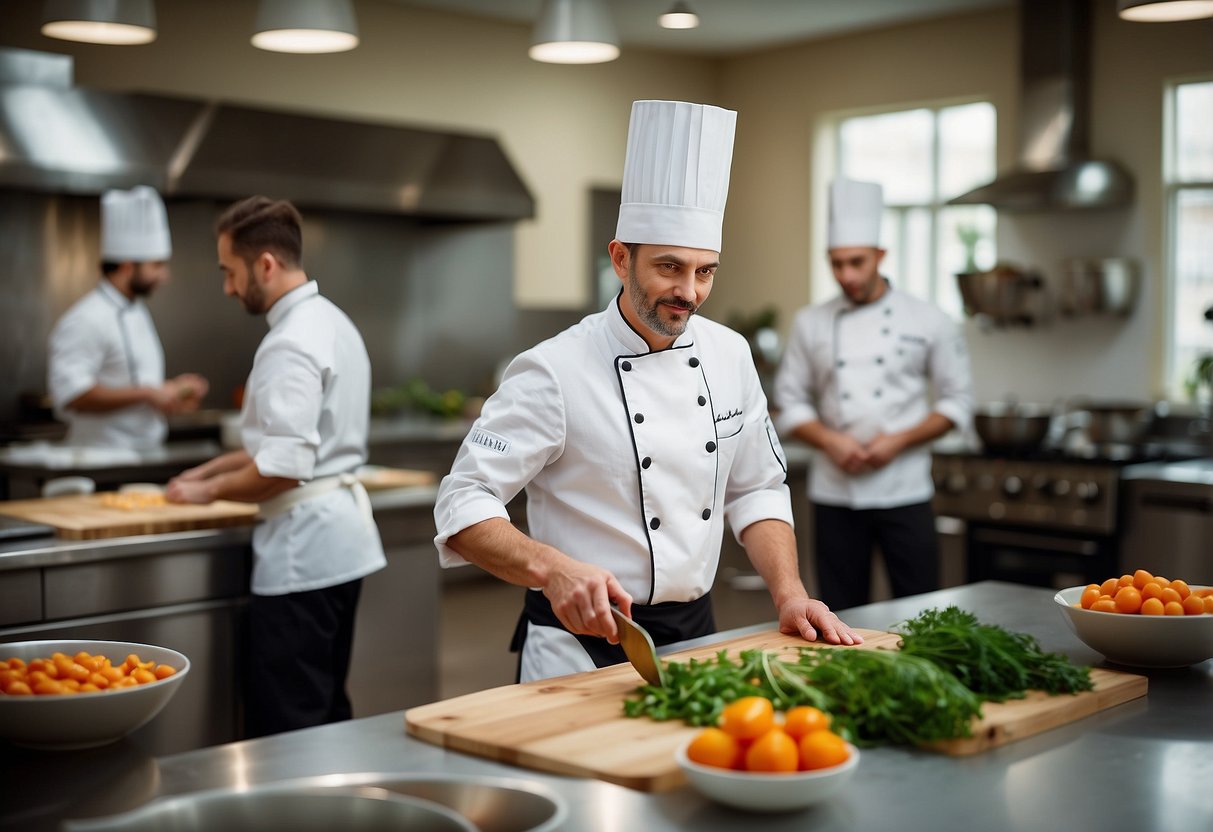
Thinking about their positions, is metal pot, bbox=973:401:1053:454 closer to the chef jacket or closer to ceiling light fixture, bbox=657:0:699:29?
ceiling light fixture, bbox=657:0:699:29

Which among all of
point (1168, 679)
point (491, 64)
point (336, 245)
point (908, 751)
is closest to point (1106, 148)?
point (491, 64)

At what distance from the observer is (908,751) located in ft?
5.01

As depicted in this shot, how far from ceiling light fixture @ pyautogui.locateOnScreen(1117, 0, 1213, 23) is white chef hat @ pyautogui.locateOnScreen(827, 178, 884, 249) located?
124cm

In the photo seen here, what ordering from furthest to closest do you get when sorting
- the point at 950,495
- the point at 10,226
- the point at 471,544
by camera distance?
the point at 10,226 < the point at 950,495 < the point at 471,544

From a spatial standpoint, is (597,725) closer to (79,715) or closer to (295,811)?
(295,811)

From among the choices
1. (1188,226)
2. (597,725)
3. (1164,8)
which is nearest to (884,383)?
(1164,8)

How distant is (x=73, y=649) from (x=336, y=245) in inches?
214

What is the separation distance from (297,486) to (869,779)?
1932mm

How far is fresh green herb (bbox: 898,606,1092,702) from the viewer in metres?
1.67

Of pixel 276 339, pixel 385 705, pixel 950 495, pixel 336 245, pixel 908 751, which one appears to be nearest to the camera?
pixel 908 751

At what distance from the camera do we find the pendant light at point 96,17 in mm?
3686

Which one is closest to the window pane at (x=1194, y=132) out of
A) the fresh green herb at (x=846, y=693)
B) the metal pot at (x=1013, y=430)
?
the metal pot at (x=1013, y=430)

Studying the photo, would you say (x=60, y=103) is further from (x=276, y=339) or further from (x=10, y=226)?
(x=276, y=339)

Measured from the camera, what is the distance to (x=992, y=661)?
168 centimetres
